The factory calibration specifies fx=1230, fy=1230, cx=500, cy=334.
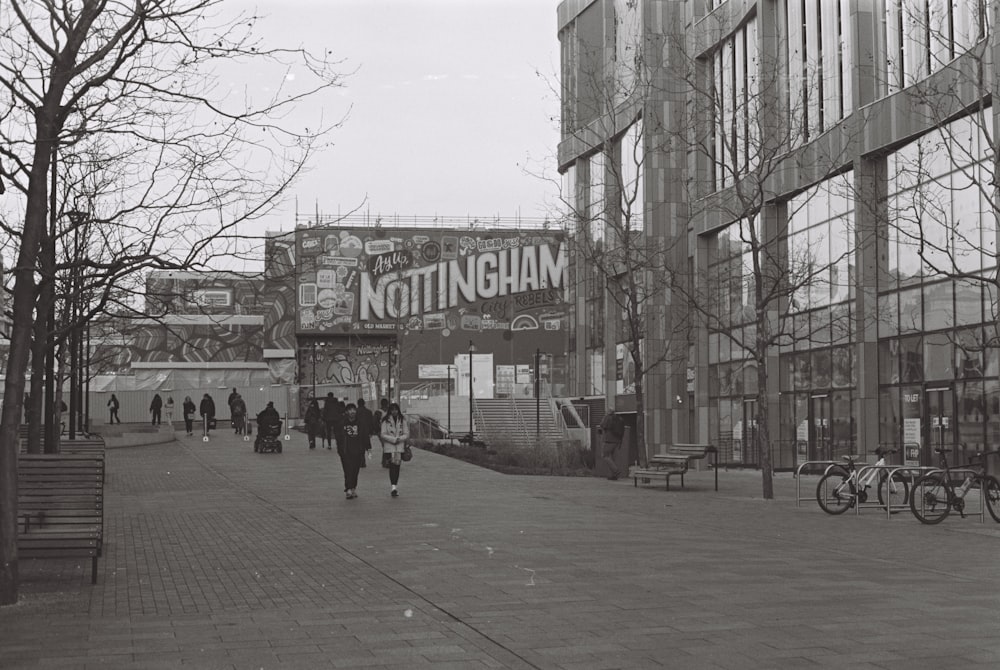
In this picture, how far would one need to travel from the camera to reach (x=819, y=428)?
31500mm

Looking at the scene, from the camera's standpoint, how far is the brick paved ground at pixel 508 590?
23.7 ft

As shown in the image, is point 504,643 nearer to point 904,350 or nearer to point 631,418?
point 904,350

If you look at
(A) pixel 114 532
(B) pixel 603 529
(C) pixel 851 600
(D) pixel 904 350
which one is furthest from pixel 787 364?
(C) pixel 851 600

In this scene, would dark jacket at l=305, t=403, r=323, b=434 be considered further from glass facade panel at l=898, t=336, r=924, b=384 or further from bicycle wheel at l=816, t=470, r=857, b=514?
bicycle wheel at l=816, t=470, r=857, b=514

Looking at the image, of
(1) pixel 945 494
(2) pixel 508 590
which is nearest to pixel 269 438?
(1) pixel 945 494

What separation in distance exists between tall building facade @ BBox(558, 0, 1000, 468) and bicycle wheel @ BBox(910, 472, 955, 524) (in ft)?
7.26

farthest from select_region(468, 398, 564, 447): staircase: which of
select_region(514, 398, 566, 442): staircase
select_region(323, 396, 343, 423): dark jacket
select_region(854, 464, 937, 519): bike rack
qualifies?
select_region(854, 464, 937, 519): bike rack

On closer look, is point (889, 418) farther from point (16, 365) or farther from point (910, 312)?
point (16, 365)

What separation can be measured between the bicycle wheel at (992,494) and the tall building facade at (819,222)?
6.59 feet

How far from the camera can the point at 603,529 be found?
14.8 meters

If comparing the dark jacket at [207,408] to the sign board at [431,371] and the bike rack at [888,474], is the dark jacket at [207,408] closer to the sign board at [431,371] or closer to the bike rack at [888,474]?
the bike rack at [888,474]

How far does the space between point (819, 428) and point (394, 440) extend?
15.3 metres

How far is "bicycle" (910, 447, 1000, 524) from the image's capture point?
16.1 meters

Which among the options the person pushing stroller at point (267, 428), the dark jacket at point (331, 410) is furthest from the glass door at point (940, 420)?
the person pushing stroller at point (267, 428)
